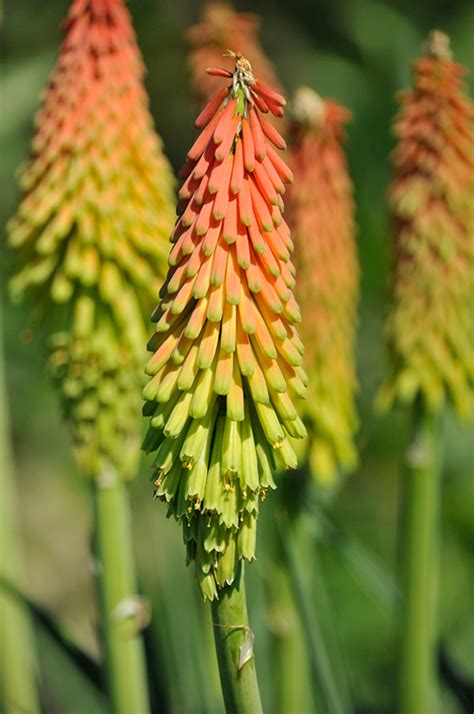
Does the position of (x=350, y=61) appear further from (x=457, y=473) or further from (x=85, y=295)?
(x=85, y=295)

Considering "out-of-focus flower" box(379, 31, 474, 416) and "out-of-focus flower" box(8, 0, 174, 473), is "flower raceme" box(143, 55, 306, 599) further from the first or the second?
"out-of-focus flower" box(379, 31, 474, 416)

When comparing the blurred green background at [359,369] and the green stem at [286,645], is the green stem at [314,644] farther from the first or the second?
the blurred green background at [359,369]

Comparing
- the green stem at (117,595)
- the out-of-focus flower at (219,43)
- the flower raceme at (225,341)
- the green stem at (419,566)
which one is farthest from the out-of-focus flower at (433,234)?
the flower raceme at (225,341)

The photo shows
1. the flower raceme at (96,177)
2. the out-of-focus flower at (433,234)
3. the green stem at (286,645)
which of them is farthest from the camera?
the green stem at (286,645)

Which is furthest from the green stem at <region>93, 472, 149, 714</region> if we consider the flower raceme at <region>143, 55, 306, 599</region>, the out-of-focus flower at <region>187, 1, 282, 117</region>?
the out-of-focus flower at <region>187, 1, 282, 117</region>

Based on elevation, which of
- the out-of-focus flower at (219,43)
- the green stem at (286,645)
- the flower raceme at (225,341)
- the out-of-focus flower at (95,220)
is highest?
the out-of-focus flower at (219,43)

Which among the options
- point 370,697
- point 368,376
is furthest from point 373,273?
point 370,697
